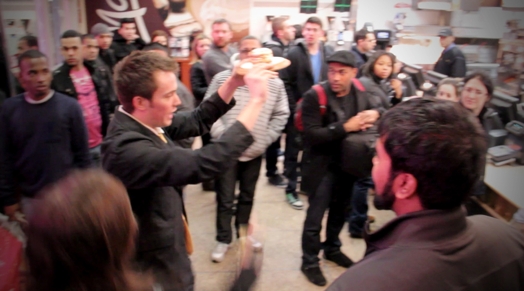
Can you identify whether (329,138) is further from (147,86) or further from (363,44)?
(363,44)

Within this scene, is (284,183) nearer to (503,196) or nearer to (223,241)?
(223,241)

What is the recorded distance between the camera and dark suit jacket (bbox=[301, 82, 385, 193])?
2.79 metres

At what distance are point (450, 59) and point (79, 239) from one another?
3.63 meters

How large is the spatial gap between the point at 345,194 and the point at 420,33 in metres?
1.96

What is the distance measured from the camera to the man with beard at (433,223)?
98 cm

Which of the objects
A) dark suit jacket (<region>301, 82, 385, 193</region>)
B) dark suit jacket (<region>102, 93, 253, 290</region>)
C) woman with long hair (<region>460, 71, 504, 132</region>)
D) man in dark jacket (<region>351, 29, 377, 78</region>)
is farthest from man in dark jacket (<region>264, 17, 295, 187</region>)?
dark suit jacket (<region>102, 93, 253, 290</region>)

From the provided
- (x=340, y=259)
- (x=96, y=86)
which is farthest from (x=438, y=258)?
(x=96, y=86)

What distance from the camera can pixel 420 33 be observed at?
154 inches

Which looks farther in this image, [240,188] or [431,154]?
[240,188]

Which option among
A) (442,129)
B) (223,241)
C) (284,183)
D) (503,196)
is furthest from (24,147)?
(503,196)

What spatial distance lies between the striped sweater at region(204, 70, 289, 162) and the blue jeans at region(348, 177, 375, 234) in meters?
0.91

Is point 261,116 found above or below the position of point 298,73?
below

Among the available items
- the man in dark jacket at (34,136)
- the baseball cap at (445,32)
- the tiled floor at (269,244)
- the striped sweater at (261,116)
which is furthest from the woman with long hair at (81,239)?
the baseball cap at (445,32)

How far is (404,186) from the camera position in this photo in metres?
1.12
